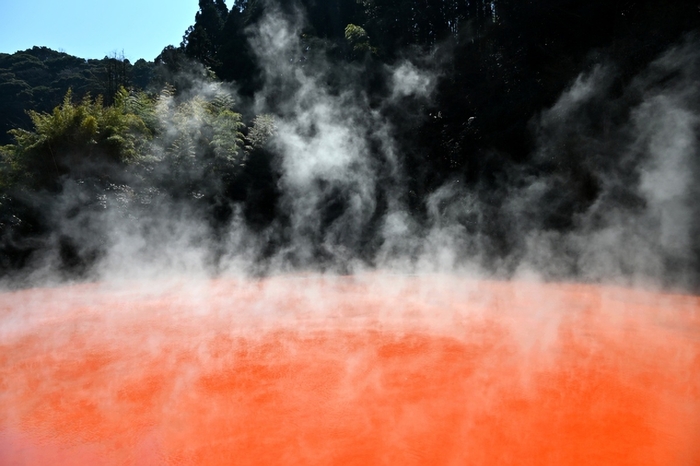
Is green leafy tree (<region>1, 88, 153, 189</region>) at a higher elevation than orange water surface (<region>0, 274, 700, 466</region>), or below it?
higher

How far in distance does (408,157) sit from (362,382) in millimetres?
9832

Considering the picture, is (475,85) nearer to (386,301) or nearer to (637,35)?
(637,35)

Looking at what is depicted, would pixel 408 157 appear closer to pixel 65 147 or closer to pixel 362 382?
pixel 65 147

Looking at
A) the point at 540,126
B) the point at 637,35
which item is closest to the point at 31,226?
the point at 540,126

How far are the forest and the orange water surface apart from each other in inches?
110

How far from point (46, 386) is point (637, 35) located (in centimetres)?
1041

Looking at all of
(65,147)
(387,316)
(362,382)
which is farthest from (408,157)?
(362,382)

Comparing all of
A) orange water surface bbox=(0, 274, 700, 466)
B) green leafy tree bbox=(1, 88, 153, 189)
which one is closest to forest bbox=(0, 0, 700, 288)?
green leafy tree bbox=(1, 88, 153, 189)

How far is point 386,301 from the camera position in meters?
5.42

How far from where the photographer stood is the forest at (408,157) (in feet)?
25.8

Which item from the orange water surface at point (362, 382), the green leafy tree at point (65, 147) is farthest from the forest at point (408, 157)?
the orange water surface at point (362, 382)

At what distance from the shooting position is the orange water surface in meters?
2.41

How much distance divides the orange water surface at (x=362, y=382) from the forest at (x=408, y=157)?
110 inches

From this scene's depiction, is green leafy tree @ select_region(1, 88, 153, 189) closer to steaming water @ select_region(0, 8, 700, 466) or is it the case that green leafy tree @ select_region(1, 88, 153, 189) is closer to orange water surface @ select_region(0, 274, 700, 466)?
steaming water @ select_region(0, 8, 700, 466)
